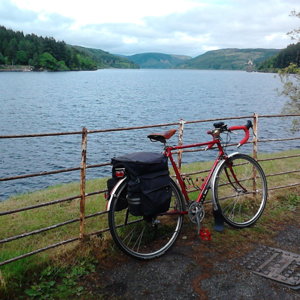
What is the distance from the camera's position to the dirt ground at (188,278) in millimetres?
4105

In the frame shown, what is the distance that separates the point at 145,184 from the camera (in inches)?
176

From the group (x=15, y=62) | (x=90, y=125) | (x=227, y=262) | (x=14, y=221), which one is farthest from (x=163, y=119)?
(x=15, y=62)

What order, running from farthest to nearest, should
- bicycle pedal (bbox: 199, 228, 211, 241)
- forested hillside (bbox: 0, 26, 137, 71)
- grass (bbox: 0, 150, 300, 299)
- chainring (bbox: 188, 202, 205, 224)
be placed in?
forested hillside (bbox: 0, 26, 137, 71)
bicycle pedal (bbox: 199, 228, 211, 241)
chainring (bbox: 188, 202, 205, 224)
grass (bbox: 0, 150, 300, 299)

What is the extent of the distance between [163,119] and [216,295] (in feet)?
132

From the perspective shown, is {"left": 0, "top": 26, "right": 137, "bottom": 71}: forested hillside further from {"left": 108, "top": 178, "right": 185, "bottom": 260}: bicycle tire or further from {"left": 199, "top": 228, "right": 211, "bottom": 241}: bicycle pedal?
{"left": 199, "top": 228, "right": 211, "bottom": 241}: bicycle pedal

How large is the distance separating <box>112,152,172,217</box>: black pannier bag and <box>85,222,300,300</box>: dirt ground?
72 centimetres

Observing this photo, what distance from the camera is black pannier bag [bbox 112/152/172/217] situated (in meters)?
4.45

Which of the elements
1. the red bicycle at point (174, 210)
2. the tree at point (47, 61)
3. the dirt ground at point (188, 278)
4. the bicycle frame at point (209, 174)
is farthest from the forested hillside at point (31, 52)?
the dirt ground at point (188, 278)

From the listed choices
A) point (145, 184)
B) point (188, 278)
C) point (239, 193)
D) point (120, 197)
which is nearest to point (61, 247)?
point (120, 197)

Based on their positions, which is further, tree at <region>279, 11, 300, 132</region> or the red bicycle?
tree at <region>279, 11, 300, 132</region>

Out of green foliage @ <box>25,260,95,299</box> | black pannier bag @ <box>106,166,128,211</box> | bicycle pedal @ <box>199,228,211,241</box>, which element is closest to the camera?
green foliage @ <box>25,260,95,299</box>

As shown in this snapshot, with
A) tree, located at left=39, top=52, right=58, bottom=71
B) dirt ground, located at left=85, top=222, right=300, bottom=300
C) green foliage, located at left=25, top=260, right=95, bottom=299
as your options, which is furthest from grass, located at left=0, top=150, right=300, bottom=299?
tree, located at left=39, top=52, right=58, bottom=71

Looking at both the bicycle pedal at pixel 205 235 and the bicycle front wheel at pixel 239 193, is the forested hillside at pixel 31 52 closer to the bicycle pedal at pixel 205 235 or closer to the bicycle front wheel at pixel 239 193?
the bicycle front wheel at pixel 239 193

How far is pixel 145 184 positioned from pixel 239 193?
7.91ft
